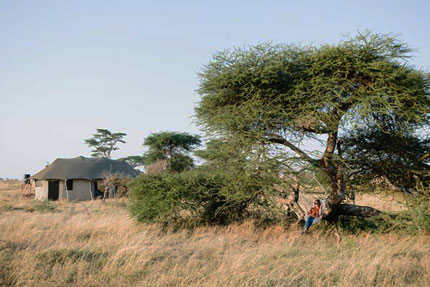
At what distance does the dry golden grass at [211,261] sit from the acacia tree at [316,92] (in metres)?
2.24

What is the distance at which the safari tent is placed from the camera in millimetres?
30375

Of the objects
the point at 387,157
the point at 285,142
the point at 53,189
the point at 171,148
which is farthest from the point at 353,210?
the point at 53,189

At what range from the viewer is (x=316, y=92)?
995cm

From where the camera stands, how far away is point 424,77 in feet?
33.4

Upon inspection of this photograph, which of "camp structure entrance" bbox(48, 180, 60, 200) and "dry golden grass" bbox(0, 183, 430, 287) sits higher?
"camp structure entrance" bbox(48, 180, 60, 200)

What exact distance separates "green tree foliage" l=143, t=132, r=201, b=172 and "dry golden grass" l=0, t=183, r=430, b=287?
1842 centimetres

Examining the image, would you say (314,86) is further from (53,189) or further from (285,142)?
(53,189)

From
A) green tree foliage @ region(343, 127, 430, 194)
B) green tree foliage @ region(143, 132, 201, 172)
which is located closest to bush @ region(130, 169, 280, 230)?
green tree foliage @ region(343, 127, 430, 194)

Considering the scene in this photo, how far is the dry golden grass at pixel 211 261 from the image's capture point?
5.85 metres

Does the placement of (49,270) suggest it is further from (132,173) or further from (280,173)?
(132,173)

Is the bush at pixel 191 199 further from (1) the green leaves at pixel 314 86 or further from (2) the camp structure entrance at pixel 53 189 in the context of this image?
(2) the camp structure entrance at pixel 53 189

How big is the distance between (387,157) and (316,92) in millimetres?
3645

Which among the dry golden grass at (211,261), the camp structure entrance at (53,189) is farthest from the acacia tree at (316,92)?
the camp structure entrance at (53,189)

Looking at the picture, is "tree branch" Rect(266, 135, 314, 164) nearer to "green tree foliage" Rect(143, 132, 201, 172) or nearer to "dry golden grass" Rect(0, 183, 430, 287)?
"dry golden grass" Rect(0, 183, 430, 287)
